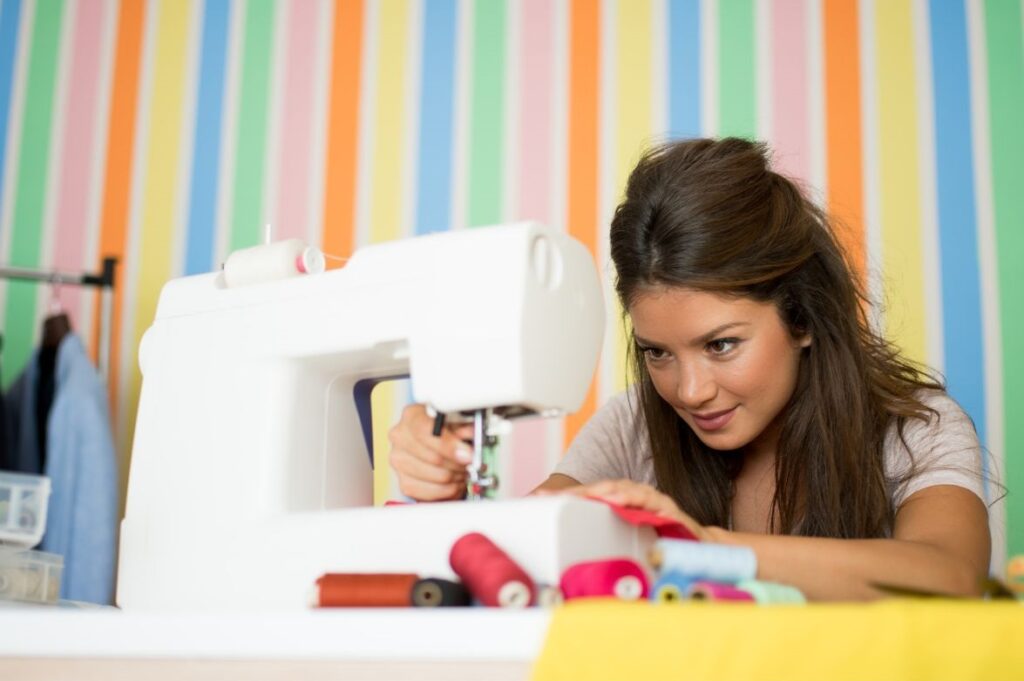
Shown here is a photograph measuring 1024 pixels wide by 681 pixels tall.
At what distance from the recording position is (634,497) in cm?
122

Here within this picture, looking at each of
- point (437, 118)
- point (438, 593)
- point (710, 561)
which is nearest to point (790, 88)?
point (437, 118)

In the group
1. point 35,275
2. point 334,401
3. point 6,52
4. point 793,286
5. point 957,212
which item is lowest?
point 334,401

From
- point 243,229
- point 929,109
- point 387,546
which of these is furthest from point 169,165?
point 387,546

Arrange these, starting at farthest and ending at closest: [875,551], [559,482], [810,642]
Answer: [559,482], [875,551], [810,642]

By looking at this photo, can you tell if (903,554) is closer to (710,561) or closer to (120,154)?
(710,561)

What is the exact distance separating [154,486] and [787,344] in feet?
2.99

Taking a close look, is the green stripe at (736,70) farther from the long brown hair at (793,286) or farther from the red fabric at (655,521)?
the red fabric at (655,521)

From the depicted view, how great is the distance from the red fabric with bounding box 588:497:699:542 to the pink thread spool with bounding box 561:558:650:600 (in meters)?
0.10

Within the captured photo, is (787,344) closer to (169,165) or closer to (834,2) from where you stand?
(834,2)

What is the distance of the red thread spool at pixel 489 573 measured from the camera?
1.02 meters

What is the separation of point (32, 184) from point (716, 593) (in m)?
2.95

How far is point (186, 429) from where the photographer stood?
139cm

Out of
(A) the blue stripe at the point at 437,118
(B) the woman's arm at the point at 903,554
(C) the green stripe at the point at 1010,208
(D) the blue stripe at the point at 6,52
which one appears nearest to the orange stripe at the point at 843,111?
(C) the green stripe at the point at 1010,208

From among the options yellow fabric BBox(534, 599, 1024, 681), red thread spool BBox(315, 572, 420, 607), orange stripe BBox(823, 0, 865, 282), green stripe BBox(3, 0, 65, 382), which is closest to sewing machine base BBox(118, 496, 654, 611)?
red thread spool BBox(315, 572, 420, 607)
